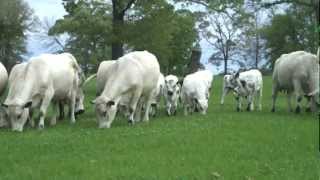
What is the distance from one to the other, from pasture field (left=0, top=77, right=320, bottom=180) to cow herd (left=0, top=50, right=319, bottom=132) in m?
0.90

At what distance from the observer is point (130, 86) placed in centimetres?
2228

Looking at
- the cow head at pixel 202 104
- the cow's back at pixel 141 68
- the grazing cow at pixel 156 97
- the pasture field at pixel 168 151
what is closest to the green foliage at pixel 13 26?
the grazing cow at pixel 156 97

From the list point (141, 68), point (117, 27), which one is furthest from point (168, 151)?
point (117, 27)

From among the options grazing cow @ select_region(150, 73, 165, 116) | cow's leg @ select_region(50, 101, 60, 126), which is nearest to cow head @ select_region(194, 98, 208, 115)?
grazing cow @ select_region(150, 73, 165, 116)

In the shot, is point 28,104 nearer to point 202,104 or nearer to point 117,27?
point 202,104

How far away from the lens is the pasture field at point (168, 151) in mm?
12633

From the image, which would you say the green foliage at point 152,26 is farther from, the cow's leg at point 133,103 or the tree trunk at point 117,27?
the cow's leg at point 133,103

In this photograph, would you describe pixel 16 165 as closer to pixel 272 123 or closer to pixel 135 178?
pixel 135 178

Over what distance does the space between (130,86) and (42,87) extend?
280cm

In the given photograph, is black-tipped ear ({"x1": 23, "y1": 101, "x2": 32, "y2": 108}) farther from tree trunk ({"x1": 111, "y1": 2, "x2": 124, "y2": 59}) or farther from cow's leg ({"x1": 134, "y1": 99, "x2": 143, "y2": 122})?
tree trunk ({"x1": 111, "y1": 2, "x2": 124, "y2": 59})

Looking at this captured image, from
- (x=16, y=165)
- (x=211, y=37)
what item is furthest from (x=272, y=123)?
(x=211, y=37)

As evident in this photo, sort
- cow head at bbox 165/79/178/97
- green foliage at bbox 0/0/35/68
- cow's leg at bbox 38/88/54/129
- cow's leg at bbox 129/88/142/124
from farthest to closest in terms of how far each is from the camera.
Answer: green foliage at bbox 0/0/35/68, cow head at bbox 165/79/178/97, cow's leg at bbox 129/88/142/124, cow's leg at bbox 38/88/54/129

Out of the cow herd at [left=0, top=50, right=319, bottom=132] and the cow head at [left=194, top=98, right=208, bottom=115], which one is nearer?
the cow herd at [left=0, top=50, right=319, bottom=132]

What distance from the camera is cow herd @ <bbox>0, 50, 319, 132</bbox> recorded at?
70.1ft
